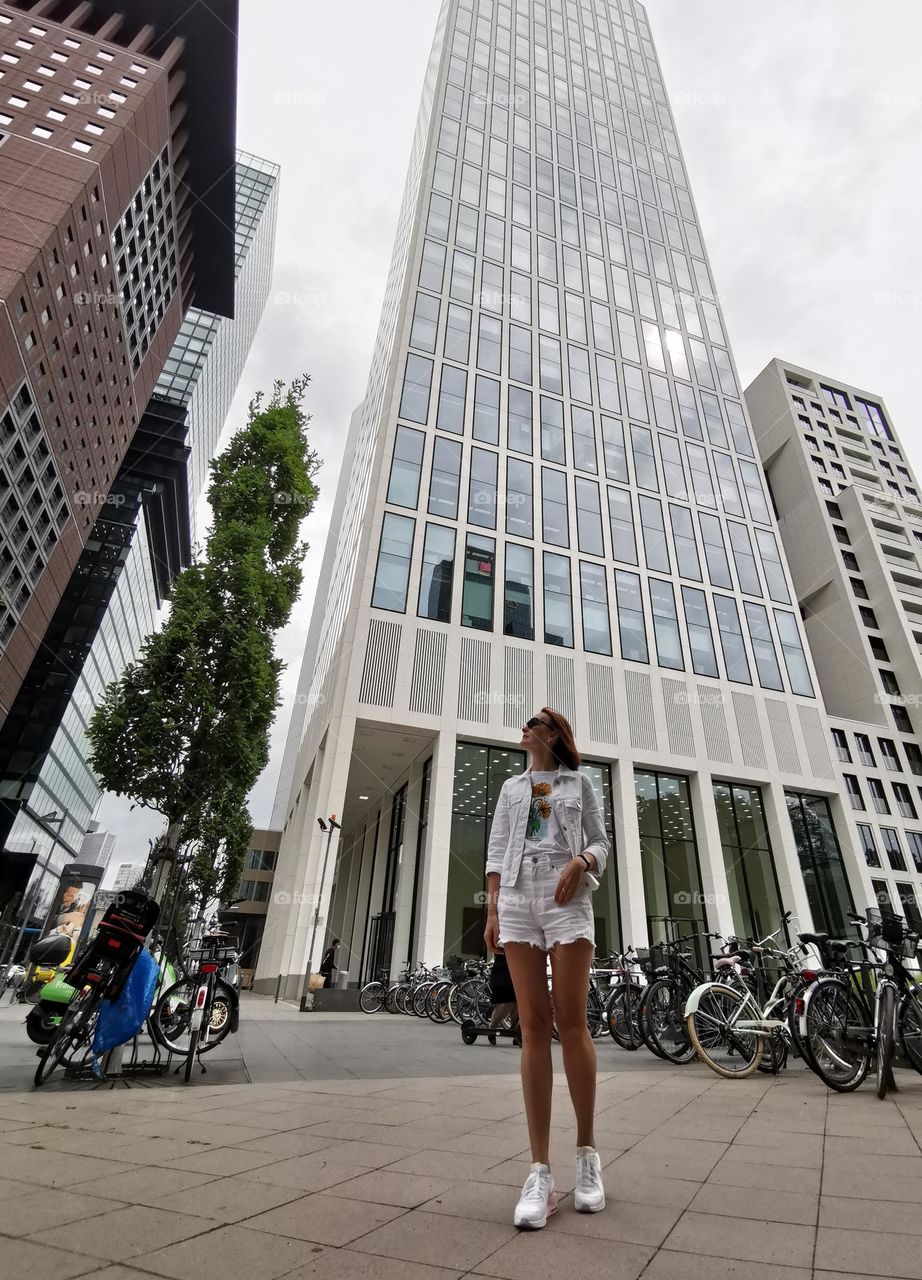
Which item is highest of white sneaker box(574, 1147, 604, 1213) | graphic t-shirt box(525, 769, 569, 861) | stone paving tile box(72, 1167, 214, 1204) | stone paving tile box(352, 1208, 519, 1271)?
graphic t-shirt box(525, 769, 569, 861)

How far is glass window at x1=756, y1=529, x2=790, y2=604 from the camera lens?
91.0ft

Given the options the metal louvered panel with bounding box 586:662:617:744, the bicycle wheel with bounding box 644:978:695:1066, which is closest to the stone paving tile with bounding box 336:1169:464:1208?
the bicycle wheel with bounding box 644:978:695:1066

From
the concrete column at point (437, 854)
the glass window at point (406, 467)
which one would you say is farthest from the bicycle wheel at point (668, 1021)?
the glass window at point (406, 467)

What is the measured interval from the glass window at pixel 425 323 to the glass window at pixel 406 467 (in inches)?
180

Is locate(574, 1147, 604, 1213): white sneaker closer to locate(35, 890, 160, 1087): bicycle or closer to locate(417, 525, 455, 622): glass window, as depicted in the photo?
locate(35, 890, 160, 1087): bicycle

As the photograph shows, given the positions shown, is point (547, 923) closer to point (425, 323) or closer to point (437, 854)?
point (437, 854)

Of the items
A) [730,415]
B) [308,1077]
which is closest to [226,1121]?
[308,1077]

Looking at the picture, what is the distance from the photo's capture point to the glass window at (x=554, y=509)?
961 inches

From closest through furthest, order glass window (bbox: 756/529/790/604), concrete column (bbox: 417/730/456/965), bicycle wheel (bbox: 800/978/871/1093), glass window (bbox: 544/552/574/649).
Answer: bicycle wheel (bbox: 800/978/871/1093), concrete column (bbox: 417/730/456/965), glass window (bbox: 544/552/574/649), glass window (bbox: 756/529/790/604)

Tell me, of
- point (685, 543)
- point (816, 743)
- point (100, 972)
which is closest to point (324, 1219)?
point (100, 972)

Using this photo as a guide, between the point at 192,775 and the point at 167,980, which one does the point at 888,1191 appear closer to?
the point at 167,980

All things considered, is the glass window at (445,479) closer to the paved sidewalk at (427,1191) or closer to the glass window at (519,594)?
the glass window at (519,594)

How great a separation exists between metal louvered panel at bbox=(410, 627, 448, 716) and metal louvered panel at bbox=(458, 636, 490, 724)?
72cm

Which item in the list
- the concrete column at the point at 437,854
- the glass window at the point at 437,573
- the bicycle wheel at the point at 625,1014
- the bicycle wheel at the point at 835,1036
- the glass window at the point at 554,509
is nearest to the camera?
the bicycle wheel at the point at 835,1036
